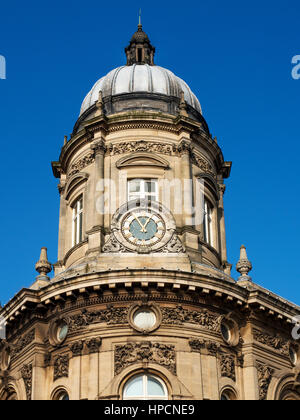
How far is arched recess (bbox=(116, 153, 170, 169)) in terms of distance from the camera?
3816 cm

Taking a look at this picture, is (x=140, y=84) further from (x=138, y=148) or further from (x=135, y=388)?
(x=135, y=388)

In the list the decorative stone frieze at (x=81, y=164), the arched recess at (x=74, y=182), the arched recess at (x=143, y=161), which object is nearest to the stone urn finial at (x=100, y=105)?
the decorative stone frieze at (x=81, y=164)

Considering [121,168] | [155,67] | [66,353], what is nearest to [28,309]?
[66,353]

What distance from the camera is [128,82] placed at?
42.0 metres

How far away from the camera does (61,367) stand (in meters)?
32.9

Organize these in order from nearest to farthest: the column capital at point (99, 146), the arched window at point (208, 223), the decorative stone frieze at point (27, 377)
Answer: the decorative stone frieze at point (27, 377), the column capital at point (99, 146), the arched window at point (208, 223)

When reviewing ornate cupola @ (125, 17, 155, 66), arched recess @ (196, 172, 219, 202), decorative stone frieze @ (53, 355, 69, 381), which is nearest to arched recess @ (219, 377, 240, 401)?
decorative stone frieze @ (53, 355, 69, 381)

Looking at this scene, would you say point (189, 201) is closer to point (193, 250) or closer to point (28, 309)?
point (193, 250)

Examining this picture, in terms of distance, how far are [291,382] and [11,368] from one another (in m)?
11.5

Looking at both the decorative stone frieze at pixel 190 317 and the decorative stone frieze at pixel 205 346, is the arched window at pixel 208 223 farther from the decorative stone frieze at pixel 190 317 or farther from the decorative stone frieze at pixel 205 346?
the decorative stone frieze at pixel 205 346

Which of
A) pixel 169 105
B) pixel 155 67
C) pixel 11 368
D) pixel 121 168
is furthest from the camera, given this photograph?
pixel 155 67

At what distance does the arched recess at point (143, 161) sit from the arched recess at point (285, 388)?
1055cm

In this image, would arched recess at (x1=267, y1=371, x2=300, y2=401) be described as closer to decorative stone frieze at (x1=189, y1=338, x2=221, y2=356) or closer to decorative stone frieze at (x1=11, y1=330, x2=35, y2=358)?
decorative stone frieze at (x1=189, y1=338, x2=221, y2=356)

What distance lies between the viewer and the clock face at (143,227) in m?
35.4
